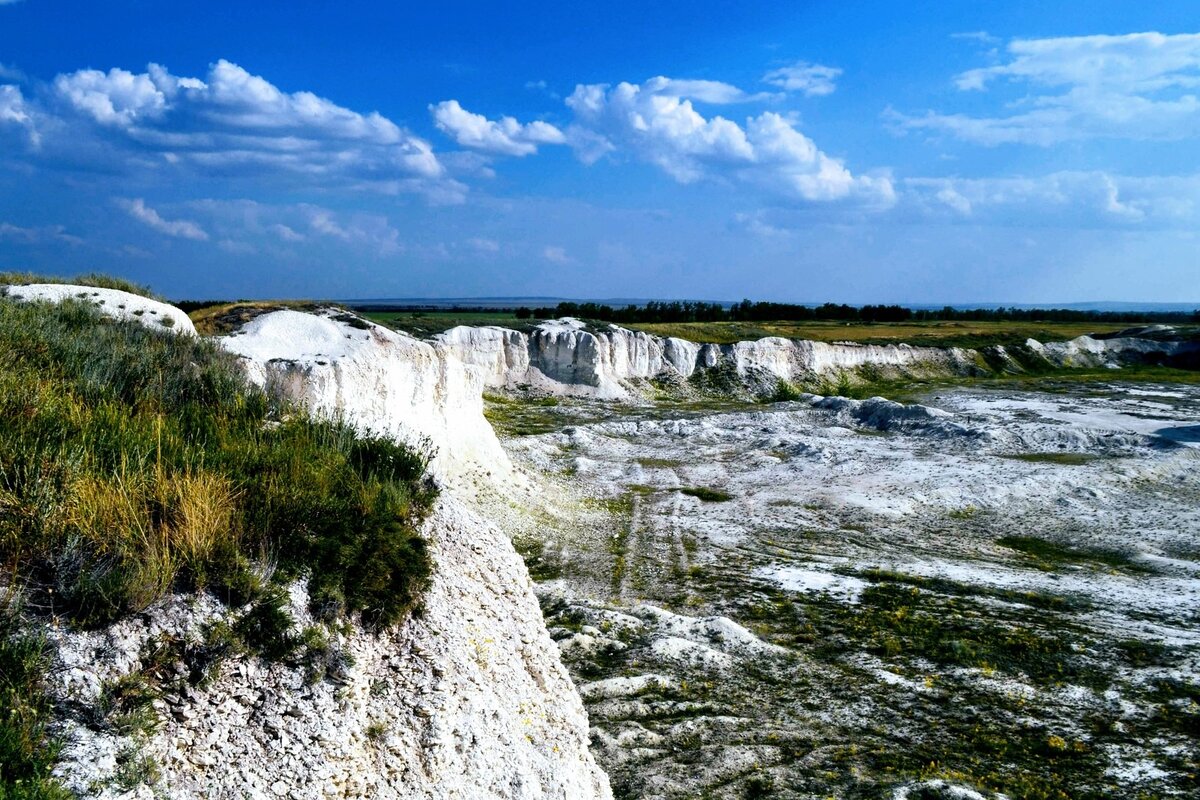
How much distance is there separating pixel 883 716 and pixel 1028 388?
55.2 meters

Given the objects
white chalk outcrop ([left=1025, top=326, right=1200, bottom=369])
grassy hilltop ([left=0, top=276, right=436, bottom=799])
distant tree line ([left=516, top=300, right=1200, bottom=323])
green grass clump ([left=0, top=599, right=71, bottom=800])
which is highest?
distant tree line ([left=516, top=300, right=1200, bottom=323])

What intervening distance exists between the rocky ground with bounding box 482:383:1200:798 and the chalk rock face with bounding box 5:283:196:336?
9366mm

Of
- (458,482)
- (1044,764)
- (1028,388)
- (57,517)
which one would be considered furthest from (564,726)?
(1028,388)

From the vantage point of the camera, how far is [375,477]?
849 cm

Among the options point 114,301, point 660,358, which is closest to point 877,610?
point 114,301

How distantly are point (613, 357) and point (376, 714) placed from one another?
4823 cm

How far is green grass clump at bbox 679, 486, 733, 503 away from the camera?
82.0ft

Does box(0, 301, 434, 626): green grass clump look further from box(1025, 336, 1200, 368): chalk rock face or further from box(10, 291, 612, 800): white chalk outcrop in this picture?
box(1025, 336, 1200, 368): chalk rock face

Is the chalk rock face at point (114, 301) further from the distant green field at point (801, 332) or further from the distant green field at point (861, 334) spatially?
the distant green field at point (861, 334)

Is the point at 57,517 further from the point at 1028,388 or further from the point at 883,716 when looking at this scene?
the point at 1028,388

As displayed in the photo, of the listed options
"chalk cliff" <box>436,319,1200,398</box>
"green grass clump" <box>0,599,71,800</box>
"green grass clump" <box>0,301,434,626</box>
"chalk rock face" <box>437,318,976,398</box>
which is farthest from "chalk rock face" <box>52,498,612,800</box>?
"chalk rock face" <box>437,318,976,398</box>

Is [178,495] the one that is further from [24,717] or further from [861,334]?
[861,334]

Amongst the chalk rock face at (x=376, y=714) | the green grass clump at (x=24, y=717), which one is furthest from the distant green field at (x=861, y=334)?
the green grass clump at (x=24, y=717)

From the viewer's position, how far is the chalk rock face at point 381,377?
19734mm
